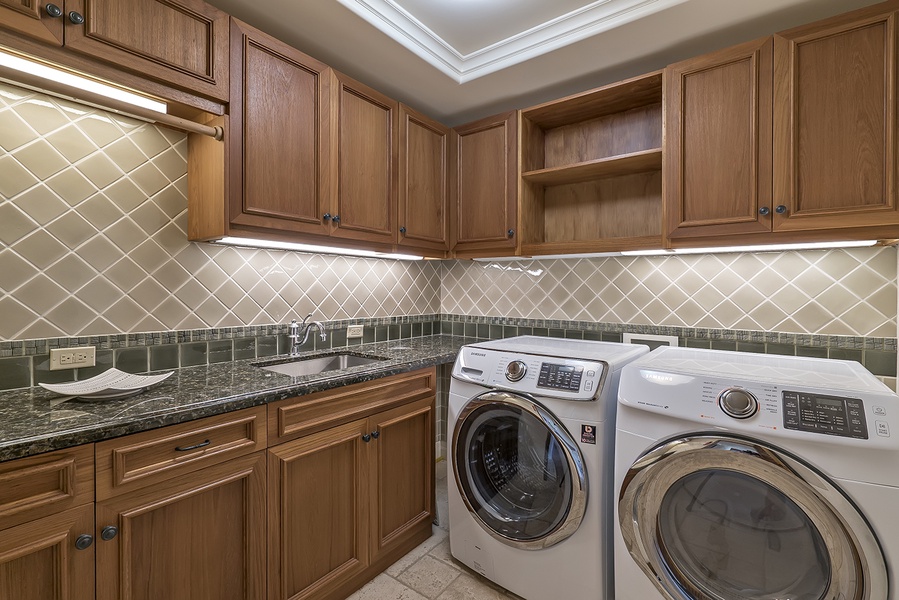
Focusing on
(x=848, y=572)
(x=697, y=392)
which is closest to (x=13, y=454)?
(x=697, y=392)

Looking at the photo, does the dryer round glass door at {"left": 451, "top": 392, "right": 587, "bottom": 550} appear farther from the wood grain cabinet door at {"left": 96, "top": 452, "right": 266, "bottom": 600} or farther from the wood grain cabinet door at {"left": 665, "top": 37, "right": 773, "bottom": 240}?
the wood grain cabinet door at {"left": 665, "top": 37, "right": 773, "bottom": 240}

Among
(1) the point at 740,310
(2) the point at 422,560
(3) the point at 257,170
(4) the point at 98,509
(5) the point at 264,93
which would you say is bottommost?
(2) the point at 422,560

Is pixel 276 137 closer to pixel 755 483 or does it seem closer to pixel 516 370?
pixel 516 370

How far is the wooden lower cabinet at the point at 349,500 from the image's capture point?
4.99ft

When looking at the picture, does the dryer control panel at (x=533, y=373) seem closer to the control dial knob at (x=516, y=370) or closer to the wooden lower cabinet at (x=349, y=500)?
→ the control dial knob at (x=516, y=370)

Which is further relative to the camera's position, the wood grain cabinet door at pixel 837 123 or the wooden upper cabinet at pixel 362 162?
the wooden upper cabinet at pixel 362 162

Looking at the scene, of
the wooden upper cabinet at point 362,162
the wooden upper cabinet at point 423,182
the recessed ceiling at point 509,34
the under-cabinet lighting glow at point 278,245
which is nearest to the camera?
the recessed ceiling at point 509,34

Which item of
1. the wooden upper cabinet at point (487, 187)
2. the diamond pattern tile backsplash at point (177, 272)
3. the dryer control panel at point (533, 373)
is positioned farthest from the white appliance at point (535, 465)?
the wooden upper cabinet at point (487, 187)

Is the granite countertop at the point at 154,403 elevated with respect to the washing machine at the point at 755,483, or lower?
elevated

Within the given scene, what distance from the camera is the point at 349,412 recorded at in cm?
173

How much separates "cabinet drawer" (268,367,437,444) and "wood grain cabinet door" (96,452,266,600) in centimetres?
13

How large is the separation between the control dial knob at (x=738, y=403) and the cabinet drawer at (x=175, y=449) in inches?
58.5

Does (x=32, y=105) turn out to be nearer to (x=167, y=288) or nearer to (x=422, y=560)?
(x=167, y=288)

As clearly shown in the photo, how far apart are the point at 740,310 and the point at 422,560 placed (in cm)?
194
